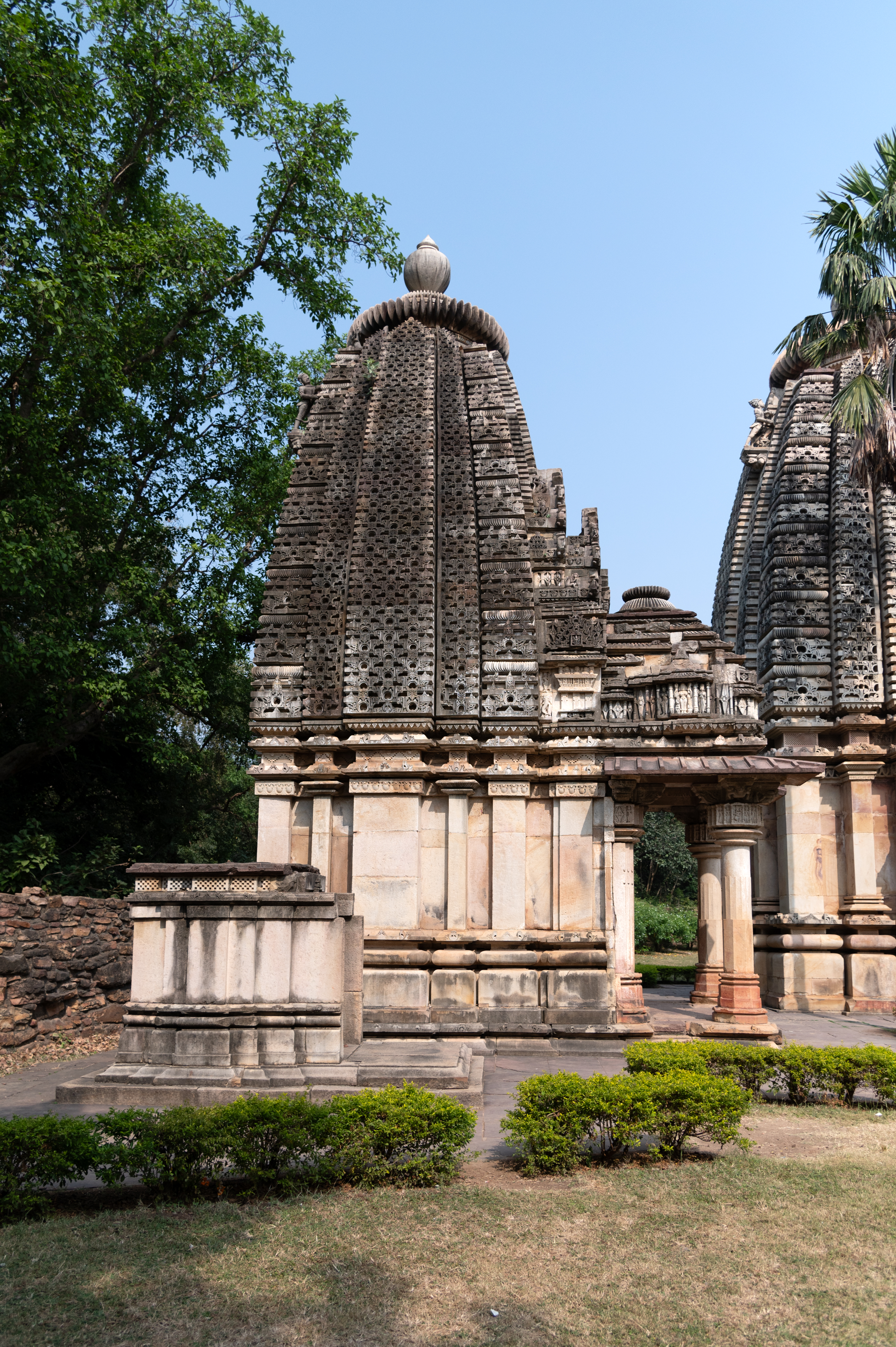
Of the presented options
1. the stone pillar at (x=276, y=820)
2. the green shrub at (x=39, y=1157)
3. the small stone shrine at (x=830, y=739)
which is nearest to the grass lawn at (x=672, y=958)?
the small stone shrine at (x=830, y=739)

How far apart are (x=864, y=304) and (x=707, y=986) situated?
11423mm

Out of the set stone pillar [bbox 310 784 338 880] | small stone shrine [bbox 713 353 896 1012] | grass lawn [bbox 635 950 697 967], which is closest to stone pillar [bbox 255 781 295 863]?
stone pillar [bbox 310 784 338 880]

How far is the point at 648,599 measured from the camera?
16609 mm

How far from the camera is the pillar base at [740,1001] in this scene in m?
12.0

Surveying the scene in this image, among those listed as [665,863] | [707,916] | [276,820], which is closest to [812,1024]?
[707,916]

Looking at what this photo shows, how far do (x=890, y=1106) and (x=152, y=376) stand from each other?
16.4 m

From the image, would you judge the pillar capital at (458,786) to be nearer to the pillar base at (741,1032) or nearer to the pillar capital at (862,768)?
the pillar base at (741,1032)

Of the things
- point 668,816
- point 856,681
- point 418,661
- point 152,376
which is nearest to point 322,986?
point 418,661

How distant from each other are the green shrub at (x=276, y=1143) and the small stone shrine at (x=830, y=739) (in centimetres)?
1117

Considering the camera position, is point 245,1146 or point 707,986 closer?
point 245,1146

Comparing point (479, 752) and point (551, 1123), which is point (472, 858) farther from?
point (551, 1123)

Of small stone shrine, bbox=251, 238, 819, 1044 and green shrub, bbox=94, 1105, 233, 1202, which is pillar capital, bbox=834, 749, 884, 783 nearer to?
small stone shrine, bbox=251, 238, 819, 1044

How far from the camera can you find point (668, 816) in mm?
40062

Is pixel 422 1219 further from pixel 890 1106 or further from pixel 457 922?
pixel 457 922
